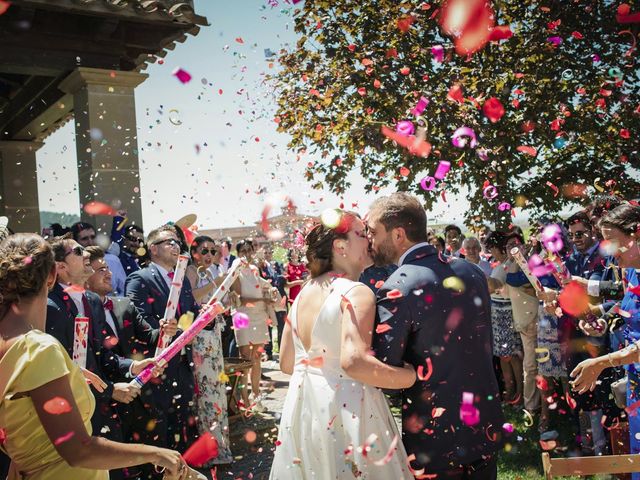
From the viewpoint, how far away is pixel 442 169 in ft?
24.9

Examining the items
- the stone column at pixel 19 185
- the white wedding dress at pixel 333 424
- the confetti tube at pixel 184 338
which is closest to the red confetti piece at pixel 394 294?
the white wedding dress at pixel 333 424

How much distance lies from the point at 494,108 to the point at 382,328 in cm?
526

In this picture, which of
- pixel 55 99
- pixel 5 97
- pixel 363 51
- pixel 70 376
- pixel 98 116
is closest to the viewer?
pixel 70 376

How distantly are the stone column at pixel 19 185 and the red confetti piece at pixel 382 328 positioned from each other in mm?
8777

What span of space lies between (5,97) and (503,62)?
24.9ft

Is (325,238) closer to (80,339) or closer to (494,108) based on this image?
(80,339)

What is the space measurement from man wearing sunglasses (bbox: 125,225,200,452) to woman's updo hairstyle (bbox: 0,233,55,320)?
237 cm

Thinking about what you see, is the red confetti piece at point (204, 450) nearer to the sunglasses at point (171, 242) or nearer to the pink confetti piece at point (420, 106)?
the sunglasses at point (171, 242)

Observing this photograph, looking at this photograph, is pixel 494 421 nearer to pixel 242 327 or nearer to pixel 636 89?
pixel 242 327

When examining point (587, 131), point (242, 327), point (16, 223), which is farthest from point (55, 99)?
point (587, 131)

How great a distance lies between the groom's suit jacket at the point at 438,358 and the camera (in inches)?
99.3

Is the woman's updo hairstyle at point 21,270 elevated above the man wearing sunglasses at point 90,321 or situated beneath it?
elevated above

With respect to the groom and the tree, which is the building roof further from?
the groom

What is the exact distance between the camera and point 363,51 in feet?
24.9
